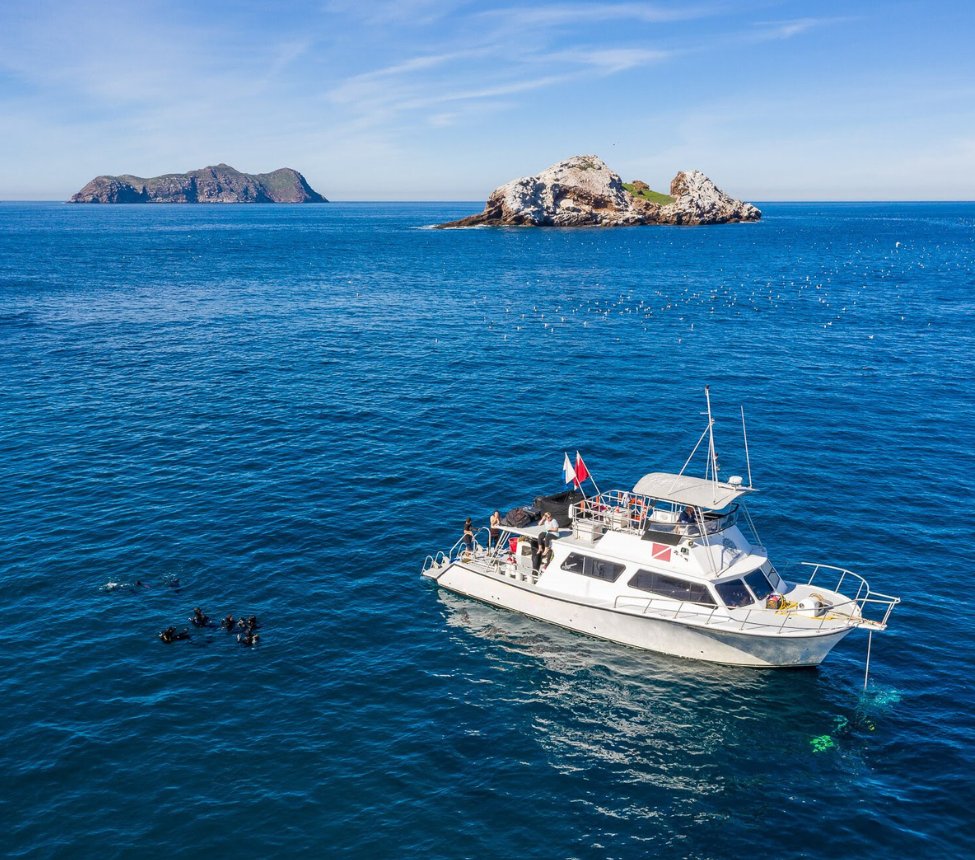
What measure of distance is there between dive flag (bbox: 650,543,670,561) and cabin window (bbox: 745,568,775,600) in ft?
10.3

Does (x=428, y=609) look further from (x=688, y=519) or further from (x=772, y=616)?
(x=772, y=616)

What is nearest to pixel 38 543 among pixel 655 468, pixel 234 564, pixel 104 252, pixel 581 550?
pixel 234 564

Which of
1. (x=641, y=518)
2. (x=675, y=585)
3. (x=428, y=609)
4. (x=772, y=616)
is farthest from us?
(x=428, y=609)

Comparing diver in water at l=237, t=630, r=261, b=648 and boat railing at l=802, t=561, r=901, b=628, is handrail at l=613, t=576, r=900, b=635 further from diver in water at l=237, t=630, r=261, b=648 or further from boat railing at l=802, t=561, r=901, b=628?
diver in water at l=237, t=630, r=261, b=648

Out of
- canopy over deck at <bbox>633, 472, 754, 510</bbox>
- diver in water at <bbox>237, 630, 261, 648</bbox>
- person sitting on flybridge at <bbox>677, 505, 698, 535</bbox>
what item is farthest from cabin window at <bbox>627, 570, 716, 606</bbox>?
diver in water at <bbox>237, 630, 261, 648</bbox>

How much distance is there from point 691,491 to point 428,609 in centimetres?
1266

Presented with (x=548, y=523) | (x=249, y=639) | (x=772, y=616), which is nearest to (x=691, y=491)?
(x=772, y=616)

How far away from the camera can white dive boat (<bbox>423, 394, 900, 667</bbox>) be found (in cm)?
2727

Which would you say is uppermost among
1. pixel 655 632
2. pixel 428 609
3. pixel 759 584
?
pixel 759 584

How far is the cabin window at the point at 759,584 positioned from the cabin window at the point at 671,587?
1915 mm

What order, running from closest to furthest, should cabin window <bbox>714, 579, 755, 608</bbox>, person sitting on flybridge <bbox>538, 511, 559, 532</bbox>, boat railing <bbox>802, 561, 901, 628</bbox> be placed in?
cabin window <bbox>714, 579, 755, 608</bbox>, boat railing <bbox>802, 561, 901, 628</bbox>, person sitting on flybridge <bbox>538, 511, 559, 532</bbox>

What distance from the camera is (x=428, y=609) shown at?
105 ft

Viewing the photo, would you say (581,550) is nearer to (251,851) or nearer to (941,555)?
(251,851)

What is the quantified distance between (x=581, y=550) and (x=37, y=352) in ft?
217
